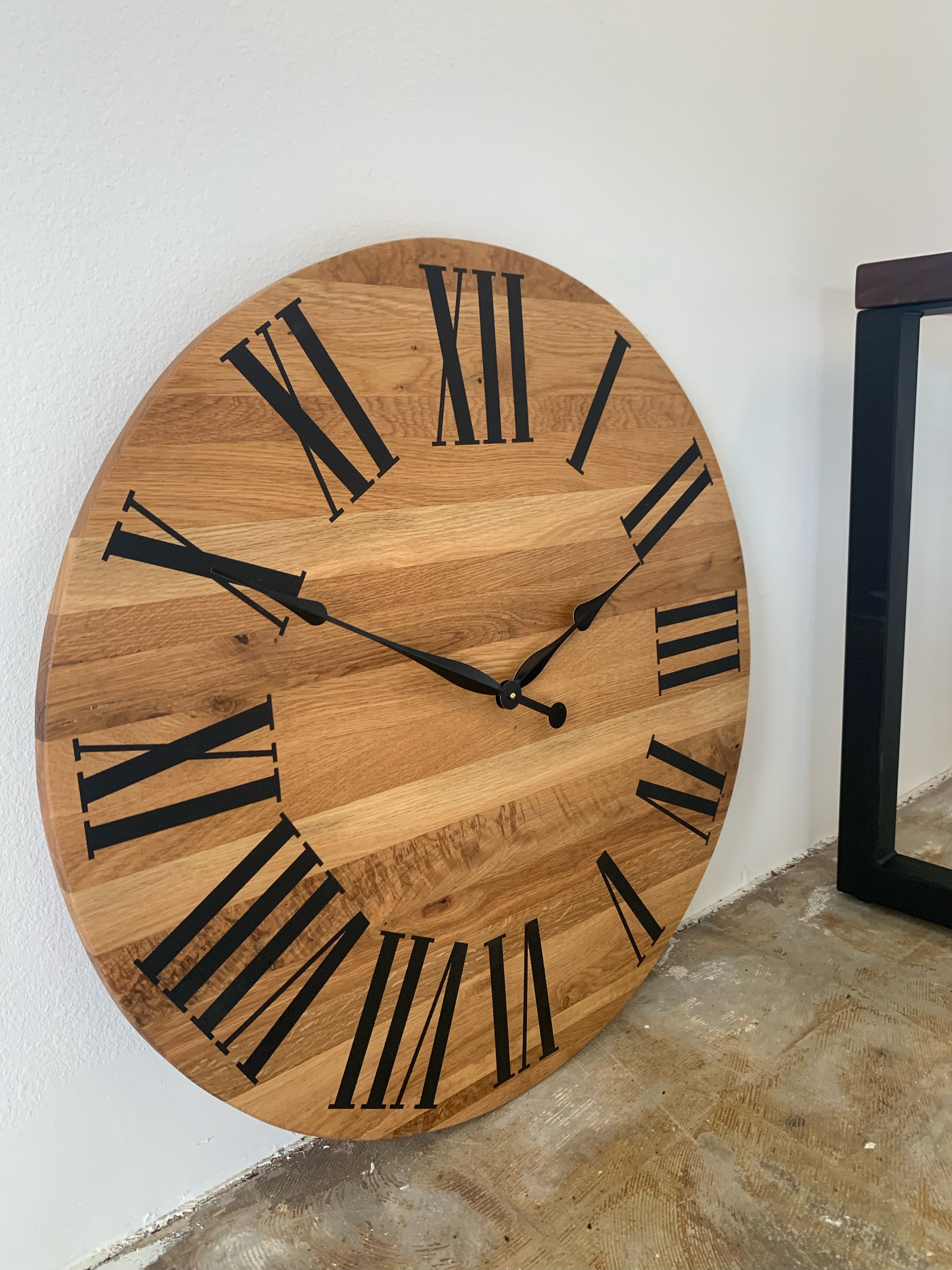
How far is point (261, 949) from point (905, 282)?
1368 millimetres

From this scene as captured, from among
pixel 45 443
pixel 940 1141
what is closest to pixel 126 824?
pixel 45 443

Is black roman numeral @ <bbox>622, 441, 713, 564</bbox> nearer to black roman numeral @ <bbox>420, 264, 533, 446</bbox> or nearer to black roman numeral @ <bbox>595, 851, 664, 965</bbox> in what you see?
black roman numeral @ <bbox>420, 264, 533, 446</bbox>

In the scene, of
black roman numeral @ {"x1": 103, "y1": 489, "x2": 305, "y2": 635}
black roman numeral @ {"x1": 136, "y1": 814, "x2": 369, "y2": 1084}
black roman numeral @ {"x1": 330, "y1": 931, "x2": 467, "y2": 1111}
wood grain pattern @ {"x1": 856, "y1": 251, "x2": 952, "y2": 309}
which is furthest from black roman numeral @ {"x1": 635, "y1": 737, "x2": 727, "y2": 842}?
wood grain pattern @ {"x1": 856, "y1": 251, "x2": 952, "y2": 309}

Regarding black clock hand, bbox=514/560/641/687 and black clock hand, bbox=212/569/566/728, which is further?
black clock hand, bbox=514/560/641/687

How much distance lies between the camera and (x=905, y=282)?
4.77 ft

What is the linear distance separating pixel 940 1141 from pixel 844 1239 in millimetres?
212

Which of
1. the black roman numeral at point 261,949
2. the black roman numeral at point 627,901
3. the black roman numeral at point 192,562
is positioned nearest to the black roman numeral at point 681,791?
the black roman numeral at point 627,901

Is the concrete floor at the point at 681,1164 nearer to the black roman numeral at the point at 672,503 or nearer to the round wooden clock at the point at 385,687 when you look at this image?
the round wooden clock at the point at 385,687

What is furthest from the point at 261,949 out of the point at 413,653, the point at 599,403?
the point at 599,403

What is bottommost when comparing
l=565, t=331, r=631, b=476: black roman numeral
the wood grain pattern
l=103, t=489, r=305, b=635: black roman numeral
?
l=103, t=489, r=305, b=635: black roman numeral

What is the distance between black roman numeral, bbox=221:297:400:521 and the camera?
0.92m

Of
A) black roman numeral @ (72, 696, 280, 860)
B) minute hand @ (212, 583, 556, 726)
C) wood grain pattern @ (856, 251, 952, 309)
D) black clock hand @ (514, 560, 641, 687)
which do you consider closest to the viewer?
black roman numeral @ (72, 696, 280, 860)

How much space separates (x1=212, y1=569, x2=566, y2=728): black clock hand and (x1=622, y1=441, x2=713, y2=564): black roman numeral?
0.27 metres

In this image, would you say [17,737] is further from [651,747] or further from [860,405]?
[860,405]
